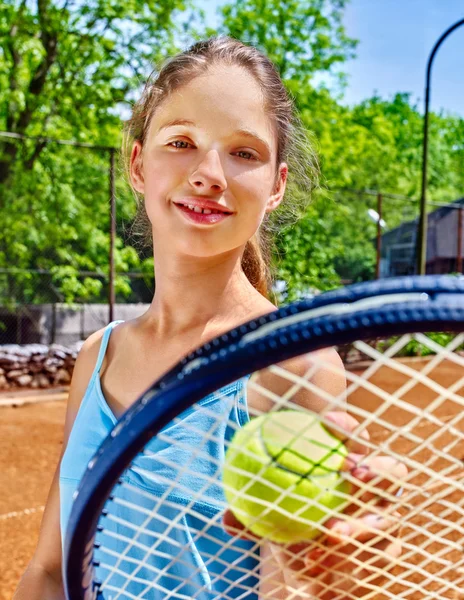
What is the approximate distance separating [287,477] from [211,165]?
59cm

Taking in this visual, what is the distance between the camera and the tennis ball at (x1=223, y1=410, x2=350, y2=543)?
2.69ft

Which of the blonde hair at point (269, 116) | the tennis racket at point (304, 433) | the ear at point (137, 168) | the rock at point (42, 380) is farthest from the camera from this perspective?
the rock at point (42, 380)

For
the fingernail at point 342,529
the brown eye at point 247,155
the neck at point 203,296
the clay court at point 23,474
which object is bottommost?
the clay court at point 23,474

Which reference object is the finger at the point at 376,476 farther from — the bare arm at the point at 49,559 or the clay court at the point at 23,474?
the clay court at the point at 23,474

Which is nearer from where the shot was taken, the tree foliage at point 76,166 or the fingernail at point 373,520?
the fingernail at point 373,520

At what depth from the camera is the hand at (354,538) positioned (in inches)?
31.8

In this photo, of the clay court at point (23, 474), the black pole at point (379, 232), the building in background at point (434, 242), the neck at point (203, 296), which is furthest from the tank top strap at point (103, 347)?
the building in background at point (434, 242)

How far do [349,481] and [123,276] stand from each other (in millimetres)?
11145

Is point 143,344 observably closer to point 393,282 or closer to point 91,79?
point 393,282

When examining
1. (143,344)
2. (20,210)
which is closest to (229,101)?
(143,344)

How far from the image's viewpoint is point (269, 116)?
52.2 inches

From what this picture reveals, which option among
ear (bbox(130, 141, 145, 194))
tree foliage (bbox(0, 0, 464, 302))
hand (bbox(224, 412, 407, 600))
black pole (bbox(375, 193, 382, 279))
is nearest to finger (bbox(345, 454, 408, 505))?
hand (bbox(224, 412, 407, 600))

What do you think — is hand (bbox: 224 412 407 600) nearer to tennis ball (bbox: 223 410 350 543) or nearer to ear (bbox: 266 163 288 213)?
tennis ball (bbox: 223 410 350 543)

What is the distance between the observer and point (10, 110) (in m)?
11.6
